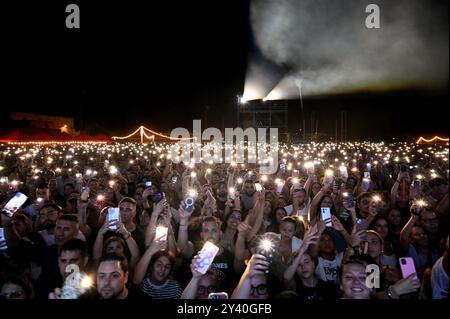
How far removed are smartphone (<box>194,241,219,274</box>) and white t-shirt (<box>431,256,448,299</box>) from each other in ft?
6.80

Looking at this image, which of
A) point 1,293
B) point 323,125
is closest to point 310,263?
point 1,293

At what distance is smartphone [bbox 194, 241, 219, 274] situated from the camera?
354cm

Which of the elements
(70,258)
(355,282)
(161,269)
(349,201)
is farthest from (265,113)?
(355,282)

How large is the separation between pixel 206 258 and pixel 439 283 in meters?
2.18

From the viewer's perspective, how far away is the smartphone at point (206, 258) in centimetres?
354

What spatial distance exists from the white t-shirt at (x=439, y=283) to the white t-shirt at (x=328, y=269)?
1.17 m

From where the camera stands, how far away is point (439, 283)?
3672 millimetres

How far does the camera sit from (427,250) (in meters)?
5.53

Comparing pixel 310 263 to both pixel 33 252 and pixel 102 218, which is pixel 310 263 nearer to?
pixel 33 252

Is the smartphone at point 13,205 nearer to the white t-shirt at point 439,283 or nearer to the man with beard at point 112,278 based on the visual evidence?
the man with beard at point 112,278

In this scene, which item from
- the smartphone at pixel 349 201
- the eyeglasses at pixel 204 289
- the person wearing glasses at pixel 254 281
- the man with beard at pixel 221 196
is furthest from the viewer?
the man with beard at pixel 221 196

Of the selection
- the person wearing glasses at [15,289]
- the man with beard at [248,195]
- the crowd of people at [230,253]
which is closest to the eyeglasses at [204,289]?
the crowd of people at [230,253]

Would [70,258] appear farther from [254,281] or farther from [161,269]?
[254,281]
